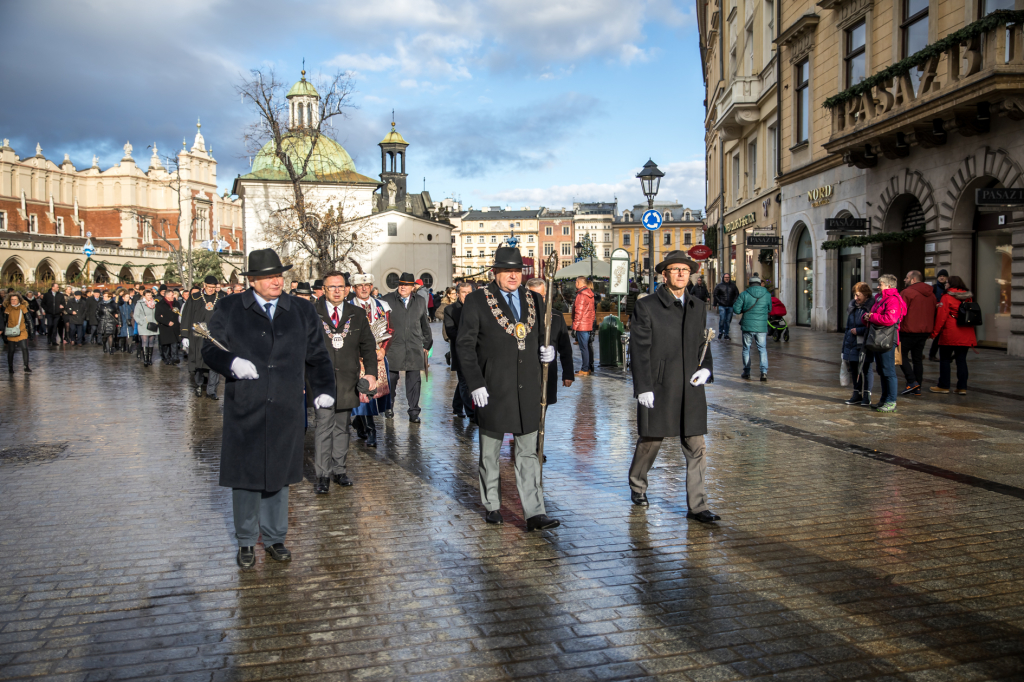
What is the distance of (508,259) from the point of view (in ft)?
18.2

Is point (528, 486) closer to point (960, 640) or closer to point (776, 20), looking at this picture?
point (960, 640)

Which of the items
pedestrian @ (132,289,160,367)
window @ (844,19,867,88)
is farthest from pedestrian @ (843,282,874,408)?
pedestrian @ (132,289,160,367)

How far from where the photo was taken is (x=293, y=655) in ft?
11.7

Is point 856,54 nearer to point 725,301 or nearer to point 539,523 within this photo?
point 725,301

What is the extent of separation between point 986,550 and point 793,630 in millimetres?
1877

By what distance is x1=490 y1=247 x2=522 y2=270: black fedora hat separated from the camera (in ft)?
18.1

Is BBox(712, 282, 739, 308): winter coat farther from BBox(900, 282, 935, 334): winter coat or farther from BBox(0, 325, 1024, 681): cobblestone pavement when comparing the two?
BBox(0, 325, 1024, 681): cobblestone pavement

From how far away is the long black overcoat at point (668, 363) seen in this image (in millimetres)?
5723

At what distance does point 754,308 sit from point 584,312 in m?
3.64

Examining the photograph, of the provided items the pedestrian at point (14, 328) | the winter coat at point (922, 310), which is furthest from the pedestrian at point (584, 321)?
the pedestrian at point (14, 328)

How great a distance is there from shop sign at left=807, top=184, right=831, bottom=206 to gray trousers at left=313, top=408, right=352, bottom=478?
19899 millimetres

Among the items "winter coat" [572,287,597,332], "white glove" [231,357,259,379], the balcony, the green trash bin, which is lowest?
the green trash bin

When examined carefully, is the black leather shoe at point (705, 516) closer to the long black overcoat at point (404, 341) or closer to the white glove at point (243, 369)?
the white glove at point (243, 369)

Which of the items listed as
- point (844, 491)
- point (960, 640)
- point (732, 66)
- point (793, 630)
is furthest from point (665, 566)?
point (732, 66)
